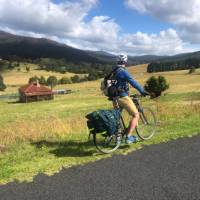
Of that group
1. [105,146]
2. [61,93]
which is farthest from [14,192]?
[61,93]

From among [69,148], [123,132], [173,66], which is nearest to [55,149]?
[69,148]

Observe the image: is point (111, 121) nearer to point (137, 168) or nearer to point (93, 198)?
point (137, 168)

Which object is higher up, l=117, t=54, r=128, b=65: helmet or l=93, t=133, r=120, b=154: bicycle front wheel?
l=117, t=54, r=128, b=65: helmet

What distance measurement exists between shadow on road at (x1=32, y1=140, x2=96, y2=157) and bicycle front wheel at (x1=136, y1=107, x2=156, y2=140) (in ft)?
4.29

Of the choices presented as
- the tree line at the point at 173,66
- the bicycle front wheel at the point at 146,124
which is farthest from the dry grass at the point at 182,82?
the bicycle front wheel at the point at 146,124

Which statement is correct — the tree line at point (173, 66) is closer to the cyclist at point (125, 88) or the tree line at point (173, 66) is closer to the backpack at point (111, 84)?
the cyclist at point (125, 88)

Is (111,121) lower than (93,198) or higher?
higher

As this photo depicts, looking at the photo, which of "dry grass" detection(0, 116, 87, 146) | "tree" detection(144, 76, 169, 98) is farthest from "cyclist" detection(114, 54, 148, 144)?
"tree" detection(144, 76, 169, 98)

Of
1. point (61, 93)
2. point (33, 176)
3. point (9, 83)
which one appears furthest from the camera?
point (9, 83)

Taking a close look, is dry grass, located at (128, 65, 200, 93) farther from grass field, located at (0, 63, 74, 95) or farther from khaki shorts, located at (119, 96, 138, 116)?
khaki shorts, located at (119, 96, 138, 116)

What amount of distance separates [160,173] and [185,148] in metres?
2.06

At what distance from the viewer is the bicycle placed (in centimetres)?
846

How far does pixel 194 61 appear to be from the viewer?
613 feet

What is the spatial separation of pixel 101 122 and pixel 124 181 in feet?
7.06
